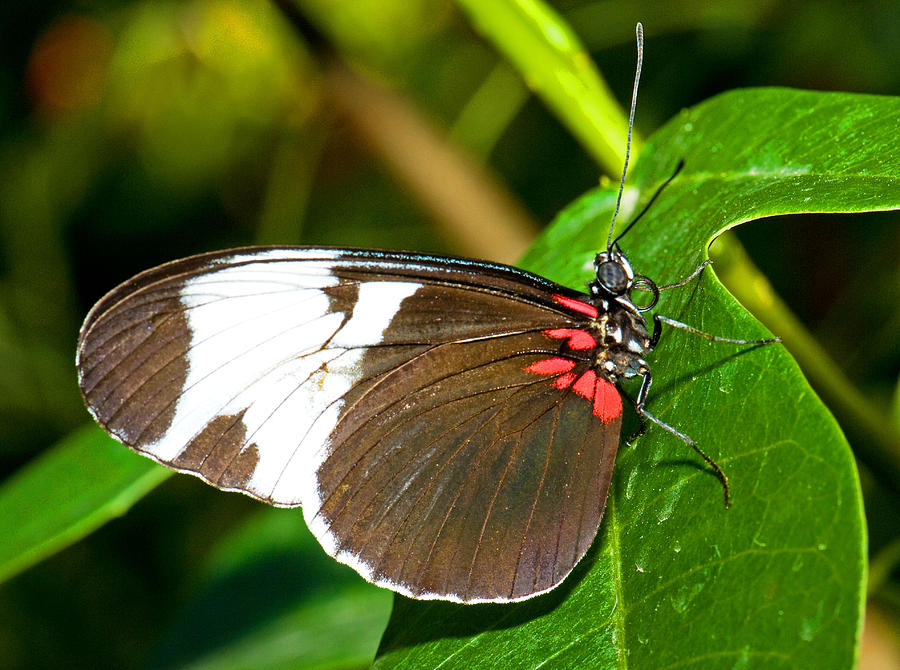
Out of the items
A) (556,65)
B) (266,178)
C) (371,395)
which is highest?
(266,178)

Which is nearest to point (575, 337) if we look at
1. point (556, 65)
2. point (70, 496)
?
point (556, 65)

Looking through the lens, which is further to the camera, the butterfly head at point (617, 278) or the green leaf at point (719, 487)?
the butterfly head at point (617, 278)

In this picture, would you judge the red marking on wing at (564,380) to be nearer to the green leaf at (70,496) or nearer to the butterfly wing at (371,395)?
the butterfly wing at (371,395)

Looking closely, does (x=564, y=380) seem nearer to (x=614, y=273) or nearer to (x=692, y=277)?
(x=614, y=273)

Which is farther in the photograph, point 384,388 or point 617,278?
point 384,388

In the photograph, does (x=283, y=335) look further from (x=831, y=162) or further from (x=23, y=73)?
(x=23, y=73)

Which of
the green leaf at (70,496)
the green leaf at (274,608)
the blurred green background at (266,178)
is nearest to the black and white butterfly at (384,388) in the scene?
the green leaf at (70,496)
